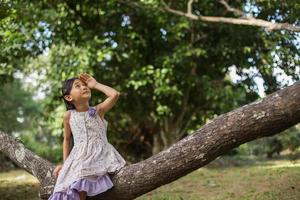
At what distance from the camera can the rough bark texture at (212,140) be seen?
326 cm

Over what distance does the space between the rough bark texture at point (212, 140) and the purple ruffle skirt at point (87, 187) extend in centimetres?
10

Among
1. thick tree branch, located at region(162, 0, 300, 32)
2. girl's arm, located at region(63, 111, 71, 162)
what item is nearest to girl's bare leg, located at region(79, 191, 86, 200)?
girl's arm, located at region(63, 111, 71, 162)

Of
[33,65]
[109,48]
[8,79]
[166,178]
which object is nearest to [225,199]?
[166,178]

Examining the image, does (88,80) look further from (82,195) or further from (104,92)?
(82,195)

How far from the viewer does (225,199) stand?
695 cm

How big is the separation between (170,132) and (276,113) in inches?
384

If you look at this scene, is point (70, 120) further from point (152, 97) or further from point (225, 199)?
point (152, 97)

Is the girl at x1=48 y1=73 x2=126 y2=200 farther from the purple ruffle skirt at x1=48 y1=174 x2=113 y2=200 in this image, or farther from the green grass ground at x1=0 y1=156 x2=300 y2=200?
the green grass ground at x1=0 y1=156 x2=300 y2=200

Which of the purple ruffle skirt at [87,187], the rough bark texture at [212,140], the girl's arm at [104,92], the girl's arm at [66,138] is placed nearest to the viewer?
the rough bark texture at [212,140]

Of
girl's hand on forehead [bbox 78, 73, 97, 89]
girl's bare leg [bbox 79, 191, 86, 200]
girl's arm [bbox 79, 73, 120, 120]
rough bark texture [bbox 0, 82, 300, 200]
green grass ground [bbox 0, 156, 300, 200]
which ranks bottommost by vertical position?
green grass ground [bbox 0, 156, 300, 200]

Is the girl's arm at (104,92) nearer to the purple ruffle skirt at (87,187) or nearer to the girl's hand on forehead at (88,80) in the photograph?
the girl's hand on forehead at (88,80)

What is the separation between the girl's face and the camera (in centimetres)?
391

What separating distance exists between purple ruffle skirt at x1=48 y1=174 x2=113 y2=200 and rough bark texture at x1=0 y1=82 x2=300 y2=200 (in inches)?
3.8

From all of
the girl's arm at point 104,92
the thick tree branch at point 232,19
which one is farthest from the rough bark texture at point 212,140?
the thick tree branch at point 232,19
